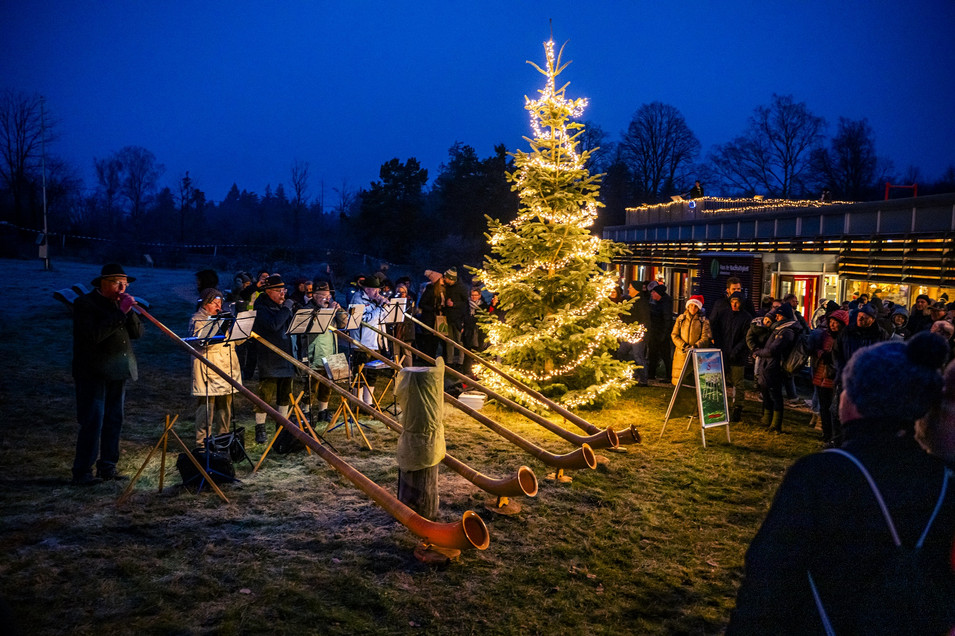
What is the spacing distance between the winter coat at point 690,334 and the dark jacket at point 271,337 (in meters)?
6.19

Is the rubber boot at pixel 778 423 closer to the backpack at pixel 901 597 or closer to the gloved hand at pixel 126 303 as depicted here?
the backpack at pixel 901 597

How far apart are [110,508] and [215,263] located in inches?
1361

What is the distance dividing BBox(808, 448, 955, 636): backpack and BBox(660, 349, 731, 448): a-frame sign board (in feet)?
22.3

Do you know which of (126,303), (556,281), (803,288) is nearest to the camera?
(126,303)

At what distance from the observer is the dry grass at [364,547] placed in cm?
426

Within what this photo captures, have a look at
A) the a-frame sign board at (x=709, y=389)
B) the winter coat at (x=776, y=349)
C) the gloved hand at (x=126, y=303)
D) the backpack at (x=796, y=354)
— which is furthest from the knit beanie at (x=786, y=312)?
the gloved hand at (x=126, y=303)

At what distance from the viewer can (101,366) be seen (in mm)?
6457

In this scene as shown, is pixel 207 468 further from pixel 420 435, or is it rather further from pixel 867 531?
pixel 867 531

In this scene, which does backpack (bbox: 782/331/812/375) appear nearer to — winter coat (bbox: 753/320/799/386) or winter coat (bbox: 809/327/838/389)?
winter coat (bbox: 753/320/799/386)

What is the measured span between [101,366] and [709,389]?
26.1 ft

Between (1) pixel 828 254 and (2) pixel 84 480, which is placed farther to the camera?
(1) pixel 828 254

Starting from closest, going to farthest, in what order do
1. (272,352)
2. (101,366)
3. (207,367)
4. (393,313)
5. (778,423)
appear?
1. (101,366)
2. (207,367)
3. (272,352)
4. (778,423)
5. (393,313)

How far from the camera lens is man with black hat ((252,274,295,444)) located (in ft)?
27.2

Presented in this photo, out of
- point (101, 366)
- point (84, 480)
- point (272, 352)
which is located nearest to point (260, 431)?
point (272, 352)
